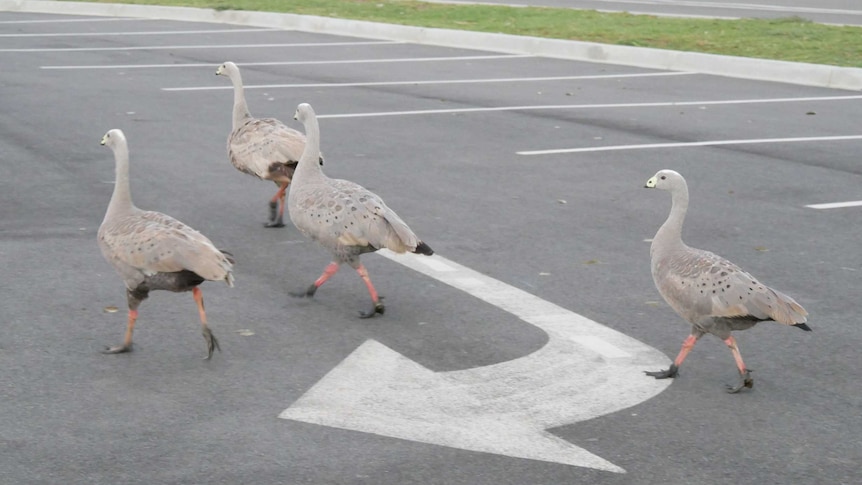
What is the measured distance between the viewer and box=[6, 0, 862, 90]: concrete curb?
1719 cm

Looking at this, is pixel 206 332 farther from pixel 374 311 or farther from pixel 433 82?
pixel 433 82

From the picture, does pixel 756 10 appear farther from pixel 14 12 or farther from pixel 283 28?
pixel 14 12

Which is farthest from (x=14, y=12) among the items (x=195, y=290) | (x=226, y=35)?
(x=195, y=290)

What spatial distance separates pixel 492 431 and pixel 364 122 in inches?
349

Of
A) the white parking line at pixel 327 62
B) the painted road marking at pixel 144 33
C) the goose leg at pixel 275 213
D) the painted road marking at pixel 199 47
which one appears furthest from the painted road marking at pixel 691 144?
the painted road marking at pixel 144 33

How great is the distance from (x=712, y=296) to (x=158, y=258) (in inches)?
112

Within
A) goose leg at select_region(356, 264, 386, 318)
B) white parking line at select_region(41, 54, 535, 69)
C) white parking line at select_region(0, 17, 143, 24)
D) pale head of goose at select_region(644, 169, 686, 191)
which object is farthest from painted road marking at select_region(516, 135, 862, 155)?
white parking line at select_region(0, 17, 143, 24)

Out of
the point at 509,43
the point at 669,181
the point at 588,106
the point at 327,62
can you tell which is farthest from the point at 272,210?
the point at 509,43

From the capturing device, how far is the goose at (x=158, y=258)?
20.3 ft

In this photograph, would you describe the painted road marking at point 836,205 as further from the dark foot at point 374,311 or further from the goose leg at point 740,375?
the dark foot at point 374,311

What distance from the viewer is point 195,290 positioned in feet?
21.0

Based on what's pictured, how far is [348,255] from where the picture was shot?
717cm

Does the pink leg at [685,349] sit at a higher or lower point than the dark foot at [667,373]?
higher

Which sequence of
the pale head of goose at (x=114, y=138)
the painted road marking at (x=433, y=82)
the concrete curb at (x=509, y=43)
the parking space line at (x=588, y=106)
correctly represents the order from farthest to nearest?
the concrete curb at (x=509, y=43), the painted road marking at (x=433, y=82), the parking space line at (x=588, y=106), the pale head of goose at (x=114, y=138)
